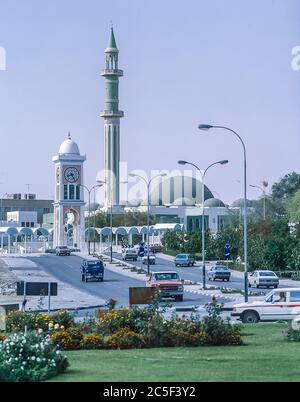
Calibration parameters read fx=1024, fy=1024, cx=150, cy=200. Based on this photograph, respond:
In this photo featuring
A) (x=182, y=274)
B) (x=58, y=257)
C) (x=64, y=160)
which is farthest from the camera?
(x=64, y=160)

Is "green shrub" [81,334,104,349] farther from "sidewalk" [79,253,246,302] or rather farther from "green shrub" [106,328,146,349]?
"sidewalk" [79,253,246,302]

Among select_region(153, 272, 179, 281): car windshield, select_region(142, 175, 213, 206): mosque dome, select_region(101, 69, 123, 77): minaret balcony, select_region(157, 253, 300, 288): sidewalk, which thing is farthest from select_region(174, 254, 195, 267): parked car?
select_region(101, 69, 123, 77): minaret balcony

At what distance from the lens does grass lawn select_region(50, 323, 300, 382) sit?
52.1ft

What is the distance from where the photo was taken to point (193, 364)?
18.0 metres

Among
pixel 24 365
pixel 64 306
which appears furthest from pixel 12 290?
pixel 24 365

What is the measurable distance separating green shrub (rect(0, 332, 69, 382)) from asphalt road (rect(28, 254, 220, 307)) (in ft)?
Result: 86.0

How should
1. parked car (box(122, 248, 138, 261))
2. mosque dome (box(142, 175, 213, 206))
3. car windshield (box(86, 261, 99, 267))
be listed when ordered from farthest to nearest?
mosque dome (box(142, 175, 213, 206)) < parked car (box(122, 248, 138, 261)) < car windshield (box(86, 261, 99, 267))

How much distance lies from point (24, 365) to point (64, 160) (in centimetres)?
9317

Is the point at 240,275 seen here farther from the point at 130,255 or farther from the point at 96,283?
the point at 130,255

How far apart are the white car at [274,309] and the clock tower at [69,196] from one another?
237ft

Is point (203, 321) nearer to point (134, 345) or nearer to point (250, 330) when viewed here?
point (134, 345)

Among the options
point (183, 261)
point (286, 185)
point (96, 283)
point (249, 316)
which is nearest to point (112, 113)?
point (286, 185)

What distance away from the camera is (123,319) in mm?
23516

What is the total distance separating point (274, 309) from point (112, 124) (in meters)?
109
